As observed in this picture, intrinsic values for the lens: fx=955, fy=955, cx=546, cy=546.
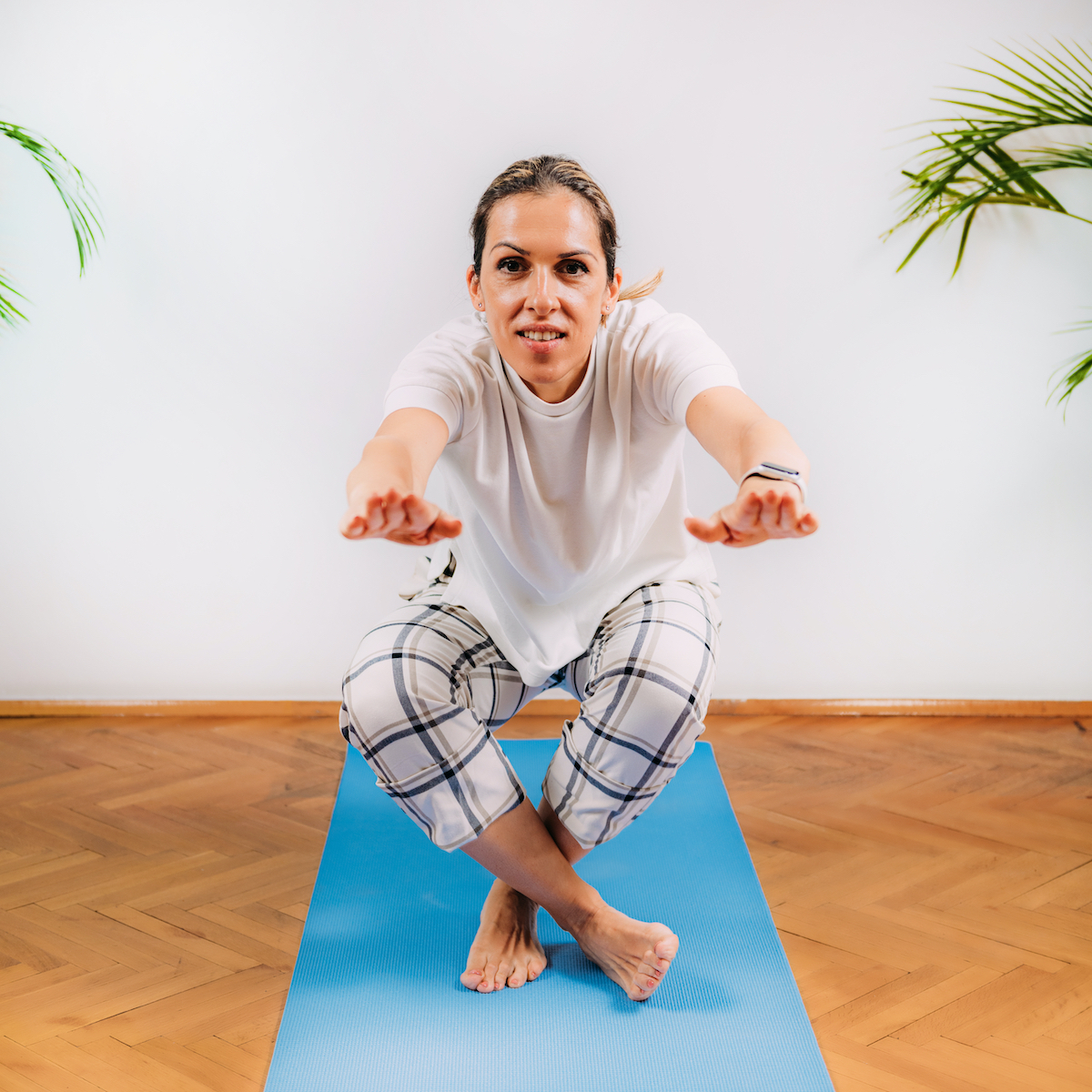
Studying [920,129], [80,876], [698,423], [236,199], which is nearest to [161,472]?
[236,199]

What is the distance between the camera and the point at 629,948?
1389 mm

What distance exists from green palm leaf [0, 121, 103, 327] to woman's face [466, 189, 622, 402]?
1.23 m

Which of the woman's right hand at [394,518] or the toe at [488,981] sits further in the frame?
the toe at [488,981]

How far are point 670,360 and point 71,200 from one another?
158 centimetres

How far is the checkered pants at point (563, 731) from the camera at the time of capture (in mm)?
1369

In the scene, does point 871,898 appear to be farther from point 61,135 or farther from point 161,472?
point 61,135

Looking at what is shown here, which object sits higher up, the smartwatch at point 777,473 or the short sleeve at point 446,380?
the short sleeve at point 446,380

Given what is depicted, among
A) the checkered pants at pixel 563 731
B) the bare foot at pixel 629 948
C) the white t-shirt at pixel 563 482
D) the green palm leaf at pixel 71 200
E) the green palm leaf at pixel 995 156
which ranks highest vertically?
the green palm leaf at pixel 995 156

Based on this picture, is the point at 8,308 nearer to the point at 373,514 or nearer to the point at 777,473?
the point at 373,514

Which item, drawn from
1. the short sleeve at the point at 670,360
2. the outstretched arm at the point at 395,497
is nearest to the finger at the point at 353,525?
the outstretched arm at the point at 395,497

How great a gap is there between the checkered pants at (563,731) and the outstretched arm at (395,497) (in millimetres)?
303

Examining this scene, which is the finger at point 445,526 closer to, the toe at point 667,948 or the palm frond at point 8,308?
the toe at point 667,948

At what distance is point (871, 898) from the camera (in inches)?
65.2

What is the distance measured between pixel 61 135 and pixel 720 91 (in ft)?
5.00
